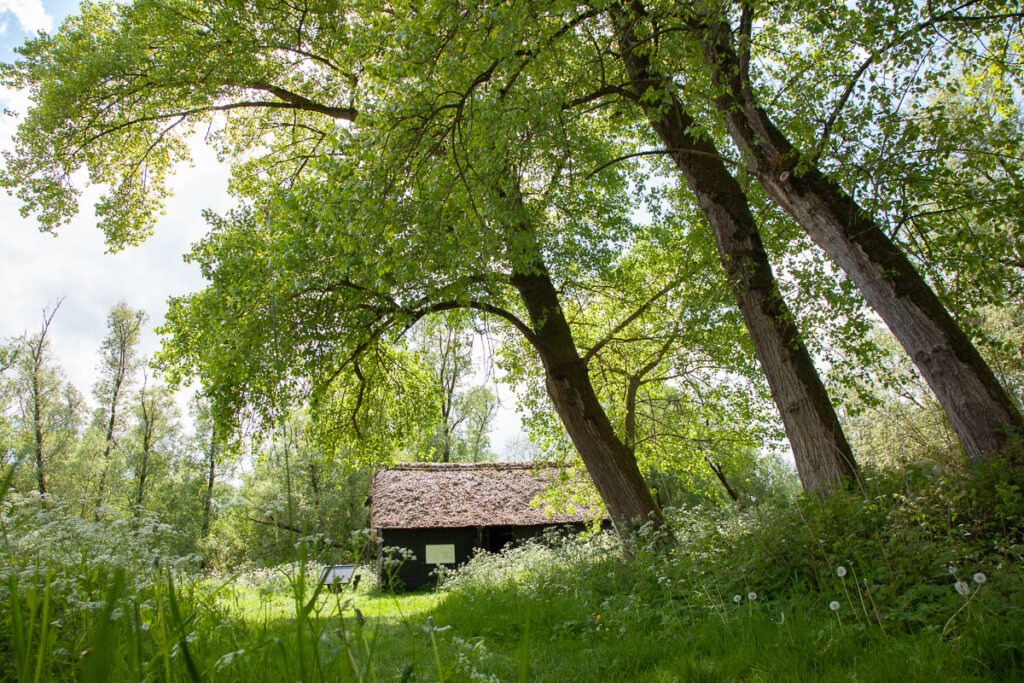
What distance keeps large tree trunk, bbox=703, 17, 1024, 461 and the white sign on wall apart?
1814 cm

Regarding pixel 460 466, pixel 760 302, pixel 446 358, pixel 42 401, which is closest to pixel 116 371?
pixel 42 401

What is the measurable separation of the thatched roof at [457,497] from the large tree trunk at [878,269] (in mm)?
15695

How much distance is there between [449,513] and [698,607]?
18.0 metres

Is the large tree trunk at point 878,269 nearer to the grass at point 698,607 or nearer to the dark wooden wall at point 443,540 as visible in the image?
the grass at point 698,607

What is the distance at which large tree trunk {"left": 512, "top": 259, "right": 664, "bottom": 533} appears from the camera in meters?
9.39

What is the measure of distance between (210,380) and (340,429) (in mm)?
3151

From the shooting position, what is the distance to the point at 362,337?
11.0 metres

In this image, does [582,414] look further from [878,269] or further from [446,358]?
[878,269]

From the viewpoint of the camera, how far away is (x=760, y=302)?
7555mm

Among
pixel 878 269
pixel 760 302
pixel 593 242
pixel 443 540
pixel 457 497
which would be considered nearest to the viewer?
pixel 878 269

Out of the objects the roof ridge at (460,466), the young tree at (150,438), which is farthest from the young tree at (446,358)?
the young tree at (150,438)

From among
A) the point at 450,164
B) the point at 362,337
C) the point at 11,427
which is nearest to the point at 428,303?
the point at 362,337

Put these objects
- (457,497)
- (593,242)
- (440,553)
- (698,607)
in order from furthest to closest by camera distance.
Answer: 1. (457,497)
2. (440,553)
3. (593,242)
4. (698,607)

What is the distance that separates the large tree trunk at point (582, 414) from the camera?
9.39 metres
